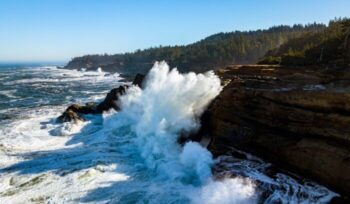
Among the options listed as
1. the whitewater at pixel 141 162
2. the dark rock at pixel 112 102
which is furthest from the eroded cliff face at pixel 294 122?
the dark rock at pixel 112 102

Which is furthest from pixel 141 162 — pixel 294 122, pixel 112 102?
pixel 112 102

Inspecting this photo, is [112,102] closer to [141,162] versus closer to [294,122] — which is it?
[141,162]

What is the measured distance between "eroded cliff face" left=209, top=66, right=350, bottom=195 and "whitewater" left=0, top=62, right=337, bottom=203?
63 cm

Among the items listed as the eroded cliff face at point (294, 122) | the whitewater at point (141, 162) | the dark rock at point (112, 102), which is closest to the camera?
the eroded cliff face at point (294, 122)

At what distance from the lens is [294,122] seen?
15.3m

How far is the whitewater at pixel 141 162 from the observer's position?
13492 millimetres

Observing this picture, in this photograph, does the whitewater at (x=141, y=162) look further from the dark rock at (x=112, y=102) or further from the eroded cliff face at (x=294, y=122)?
the dark rock at (x=112, y=102)

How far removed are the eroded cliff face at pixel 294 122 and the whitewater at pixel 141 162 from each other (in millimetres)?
630

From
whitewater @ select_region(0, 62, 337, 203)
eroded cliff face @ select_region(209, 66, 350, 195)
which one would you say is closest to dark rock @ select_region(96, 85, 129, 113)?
whitewater @ select_region(0, 62, 337, 203)

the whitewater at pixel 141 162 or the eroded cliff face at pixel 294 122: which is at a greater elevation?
the eroded cliff face at pixel 294 122

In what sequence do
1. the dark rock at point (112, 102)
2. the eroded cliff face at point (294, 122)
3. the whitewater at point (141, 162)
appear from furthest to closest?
the dark rock at point (112, 102)
the whitewater at point (141, 162)
the eroded cliff face at point (294, 122)

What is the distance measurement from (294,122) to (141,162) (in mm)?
7529

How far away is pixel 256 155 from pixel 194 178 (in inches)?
129

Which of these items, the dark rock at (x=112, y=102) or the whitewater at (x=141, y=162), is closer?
the whitewater at (x=141, y=162)
